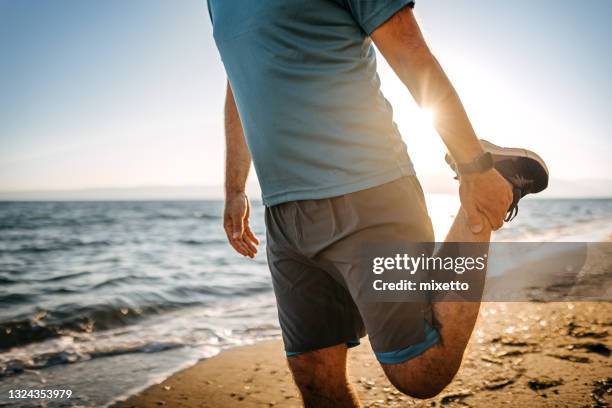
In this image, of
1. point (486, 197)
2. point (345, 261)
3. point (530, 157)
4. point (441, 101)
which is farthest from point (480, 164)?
point (345, 261)

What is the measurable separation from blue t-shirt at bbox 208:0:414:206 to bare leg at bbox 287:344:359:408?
627mm

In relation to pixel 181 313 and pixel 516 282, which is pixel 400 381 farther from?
pixel 516 282

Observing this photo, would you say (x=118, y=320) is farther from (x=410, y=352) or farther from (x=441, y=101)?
(x=441, y=101)

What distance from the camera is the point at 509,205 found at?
57.8 inches

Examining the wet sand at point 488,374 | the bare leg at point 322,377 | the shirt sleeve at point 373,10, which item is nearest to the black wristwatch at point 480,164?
the shirt sleeve at point 373,10

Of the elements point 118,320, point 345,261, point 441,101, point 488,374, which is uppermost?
point 441,101

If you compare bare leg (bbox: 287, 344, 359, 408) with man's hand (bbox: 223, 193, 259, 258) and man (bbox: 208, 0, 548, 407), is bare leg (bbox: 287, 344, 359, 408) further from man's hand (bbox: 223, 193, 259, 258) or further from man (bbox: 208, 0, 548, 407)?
man's hand (bbox: 223, 193, 259, 258)

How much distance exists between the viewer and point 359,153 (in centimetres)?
147

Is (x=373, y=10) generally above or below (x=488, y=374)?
above

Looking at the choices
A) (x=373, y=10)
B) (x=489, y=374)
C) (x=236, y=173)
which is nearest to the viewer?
(x=373, y=10)

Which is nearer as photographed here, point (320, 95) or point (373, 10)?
point (373, 10)

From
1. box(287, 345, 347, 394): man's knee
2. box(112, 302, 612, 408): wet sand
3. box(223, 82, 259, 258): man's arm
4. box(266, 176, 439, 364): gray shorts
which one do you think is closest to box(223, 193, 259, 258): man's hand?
box(223, 82, 259, 258): man's arm

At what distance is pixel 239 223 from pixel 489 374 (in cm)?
201

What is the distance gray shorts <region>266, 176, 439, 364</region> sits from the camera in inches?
58.6
